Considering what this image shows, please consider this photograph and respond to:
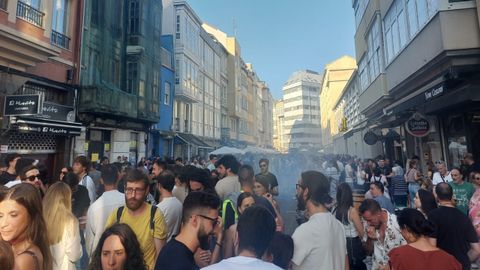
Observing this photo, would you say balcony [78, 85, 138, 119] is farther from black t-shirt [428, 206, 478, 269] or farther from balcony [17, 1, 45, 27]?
black t-shirt [428, 206, 478, 269]

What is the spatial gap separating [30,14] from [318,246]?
12.5m

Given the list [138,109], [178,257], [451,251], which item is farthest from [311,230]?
[138,109]

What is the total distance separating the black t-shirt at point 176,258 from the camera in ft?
6.15

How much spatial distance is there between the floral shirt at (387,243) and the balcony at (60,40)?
46.6 ft

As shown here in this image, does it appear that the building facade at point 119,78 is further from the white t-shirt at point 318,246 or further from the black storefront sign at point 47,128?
the white t-shirt at point 318,246

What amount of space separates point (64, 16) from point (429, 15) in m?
14.6

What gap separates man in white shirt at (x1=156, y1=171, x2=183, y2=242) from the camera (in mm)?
3549

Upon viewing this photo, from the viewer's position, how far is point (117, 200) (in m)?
3.62

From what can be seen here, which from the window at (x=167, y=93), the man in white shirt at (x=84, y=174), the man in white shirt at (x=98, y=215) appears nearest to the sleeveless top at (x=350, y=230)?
the man in white shirt at (x=98, y=215)

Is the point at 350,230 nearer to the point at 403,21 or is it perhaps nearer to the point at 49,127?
the point at 403,21

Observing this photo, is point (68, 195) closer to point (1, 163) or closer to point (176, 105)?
point (1, 163)

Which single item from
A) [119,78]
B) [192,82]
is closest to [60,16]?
[119,78]

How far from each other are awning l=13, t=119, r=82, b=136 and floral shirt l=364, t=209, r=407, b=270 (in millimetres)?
11380

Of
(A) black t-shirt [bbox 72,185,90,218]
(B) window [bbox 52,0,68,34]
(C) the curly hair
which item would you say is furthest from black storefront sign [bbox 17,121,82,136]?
(C) the curly hair
